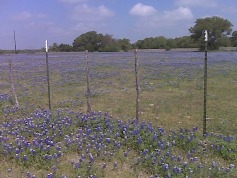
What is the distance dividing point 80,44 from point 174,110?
6623 cm

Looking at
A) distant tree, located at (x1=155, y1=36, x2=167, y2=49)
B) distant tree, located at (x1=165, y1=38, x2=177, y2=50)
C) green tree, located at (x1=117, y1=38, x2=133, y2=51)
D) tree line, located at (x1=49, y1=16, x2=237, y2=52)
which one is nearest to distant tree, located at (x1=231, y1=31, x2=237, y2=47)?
tree line, located at (x1=49, y1=16, x2=237, y2=52)

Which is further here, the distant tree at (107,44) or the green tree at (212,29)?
the distant tree at (107,44)

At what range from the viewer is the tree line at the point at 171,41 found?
213 feet

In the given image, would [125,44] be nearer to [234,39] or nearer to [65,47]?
[65,47]

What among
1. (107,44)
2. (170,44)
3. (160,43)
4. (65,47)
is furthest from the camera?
(65,47)

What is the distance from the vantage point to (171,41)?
70000 mm

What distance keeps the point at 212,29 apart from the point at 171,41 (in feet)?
27.1

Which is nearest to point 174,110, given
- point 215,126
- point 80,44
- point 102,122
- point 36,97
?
point 215,126

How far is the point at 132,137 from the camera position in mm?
6949

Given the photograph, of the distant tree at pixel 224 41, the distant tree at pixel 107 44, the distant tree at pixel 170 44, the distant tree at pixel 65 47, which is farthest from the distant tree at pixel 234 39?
the distant tree at pixel 65 47

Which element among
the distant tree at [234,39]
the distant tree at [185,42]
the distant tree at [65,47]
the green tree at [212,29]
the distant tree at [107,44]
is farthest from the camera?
the distant tree at [65,47]

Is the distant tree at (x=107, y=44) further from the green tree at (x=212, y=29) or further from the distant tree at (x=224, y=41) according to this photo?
the distant tree at (x=224, y=41)

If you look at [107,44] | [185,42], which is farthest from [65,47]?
[185,42]

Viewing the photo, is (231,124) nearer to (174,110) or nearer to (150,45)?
(174,110)
